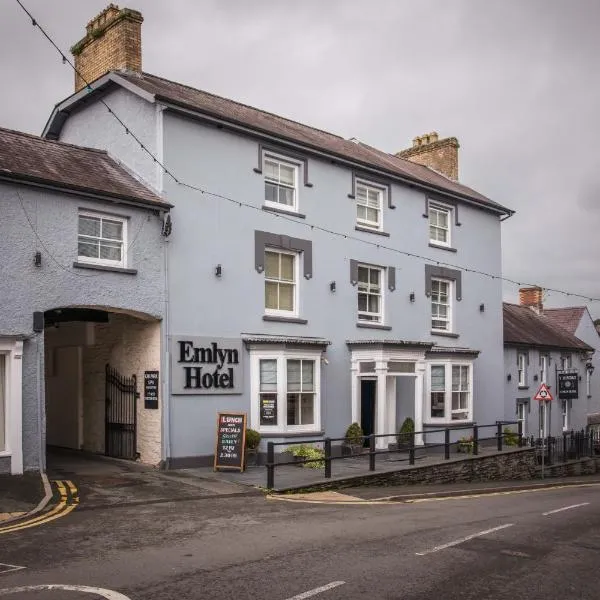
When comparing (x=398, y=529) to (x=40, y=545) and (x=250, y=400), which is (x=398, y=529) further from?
(x=250, y=400)

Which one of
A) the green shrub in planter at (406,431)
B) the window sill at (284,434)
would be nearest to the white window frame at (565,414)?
the green shrub in planter at (406,431)

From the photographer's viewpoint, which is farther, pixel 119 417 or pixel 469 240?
pixel 469 240

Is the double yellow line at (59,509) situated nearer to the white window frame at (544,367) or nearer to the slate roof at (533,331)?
the slate roof at (533,331)

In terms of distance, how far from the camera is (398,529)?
1073 cm

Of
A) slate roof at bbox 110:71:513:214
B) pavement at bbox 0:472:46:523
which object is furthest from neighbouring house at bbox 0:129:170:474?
slate roof at bbox 110:71:513:214

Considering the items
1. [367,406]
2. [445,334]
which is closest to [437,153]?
[445,334]

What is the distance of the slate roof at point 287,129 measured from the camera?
61.3ft

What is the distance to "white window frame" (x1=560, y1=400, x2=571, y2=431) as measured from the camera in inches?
1399

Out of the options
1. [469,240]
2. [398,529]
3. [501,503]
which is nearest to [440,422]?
[469,240]

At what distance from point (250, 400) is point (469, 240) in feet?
39.0

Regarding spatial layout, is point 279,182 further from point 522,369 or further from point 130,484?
point 522,369

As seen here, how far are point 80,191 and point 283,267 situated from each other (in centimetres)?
647

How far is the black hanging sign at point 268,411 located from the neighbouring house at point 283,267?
4cm

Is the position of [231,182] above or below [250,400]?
above
